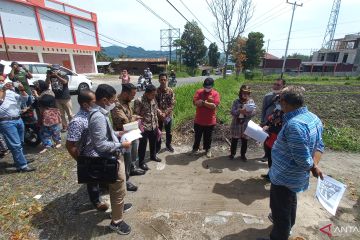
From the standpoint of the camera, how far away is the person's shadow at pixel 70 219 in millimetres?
2771

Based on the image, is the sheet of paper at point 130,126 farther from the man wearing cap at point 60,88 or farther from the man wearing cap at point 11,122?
the man wearing cap at point 60,88

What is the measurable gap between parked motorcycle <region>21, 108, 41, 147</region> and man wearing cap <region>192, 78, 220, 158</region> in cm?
386

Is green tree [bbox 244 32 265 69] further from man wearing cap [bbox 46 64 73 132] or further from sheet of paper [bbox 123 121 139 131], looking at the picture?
sheet of paper [bbox 123 121 139 131]

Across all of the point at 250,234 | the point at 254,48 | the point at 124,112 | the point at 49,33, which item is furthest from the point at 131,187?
the point at 254,48

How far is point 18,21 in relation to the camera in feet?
63.0

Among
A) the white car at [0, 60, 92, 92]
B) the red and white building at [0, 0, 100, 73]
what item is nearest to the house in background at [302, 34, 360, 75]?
the red and white building at [0, 0, 100, 73]

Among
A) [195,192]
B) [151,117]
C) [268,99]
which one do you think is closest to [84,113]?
[151,117]

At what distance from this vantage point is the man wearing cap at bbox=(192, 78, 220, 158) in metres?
4.50

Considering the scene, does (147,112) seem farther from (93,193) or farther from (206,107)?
(93,193)

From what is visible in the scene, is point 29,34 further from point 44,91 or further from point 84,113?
point 84,113

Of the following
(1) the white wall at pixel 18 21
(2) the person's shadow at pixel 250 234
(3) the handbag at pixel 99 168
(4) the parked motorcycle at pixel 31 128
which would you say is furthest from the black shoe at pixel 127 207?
(1) the white wall at pixel 18 21

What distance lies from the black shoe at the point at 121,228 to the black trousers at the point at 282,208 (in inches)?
68.3

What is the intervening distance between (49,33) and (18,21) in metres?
3.17

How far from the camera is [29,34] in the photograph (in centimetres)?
2033
